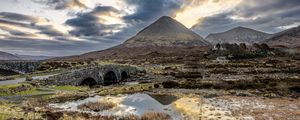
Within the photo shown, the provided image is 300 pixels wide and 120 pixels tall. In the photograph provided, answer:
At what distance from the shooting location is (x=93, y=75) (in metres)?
54.4

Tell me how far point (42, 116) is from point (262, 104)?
2615 centimetres

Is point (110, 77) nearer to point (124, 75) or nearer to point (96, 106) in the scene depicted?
point (124, 75)

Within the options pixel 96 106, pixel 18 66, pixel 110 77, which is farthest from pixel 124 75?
pixel 96 106

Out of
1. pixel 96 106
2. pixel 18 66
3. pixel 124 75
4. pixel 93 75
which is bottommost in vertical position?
pixel 96 106

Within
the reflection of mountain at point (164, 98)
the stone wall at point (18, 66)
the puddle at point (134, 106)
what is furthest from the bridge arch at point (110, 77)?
the puddle at point (134, 106)

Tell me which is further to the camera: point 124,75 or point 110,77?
point 124,75

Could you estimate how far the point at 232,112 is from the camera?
28.8m

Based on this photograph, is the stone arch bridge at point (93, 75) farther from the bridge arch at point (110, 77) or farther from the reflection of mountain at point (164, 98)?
the reflection of mountain at point (164, 98)

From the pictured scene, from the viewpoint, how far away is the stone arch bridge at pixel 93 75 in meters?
41.6

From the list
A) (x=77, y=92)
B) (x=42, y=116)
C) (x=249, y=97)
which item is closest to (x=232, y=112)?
(x=249, y=97)

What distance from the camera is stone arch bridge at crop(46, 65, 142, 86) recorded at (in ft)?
136

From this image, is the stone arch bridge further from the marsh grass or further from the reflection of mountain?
the reflection of mountain

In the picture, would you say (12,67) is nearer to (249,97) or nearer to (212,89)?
(212,89)

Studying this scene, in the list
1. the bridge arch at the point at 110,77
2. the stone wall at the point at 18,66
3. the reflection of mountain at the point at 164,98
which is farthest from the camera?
the bridge arch at the point at 110,77
